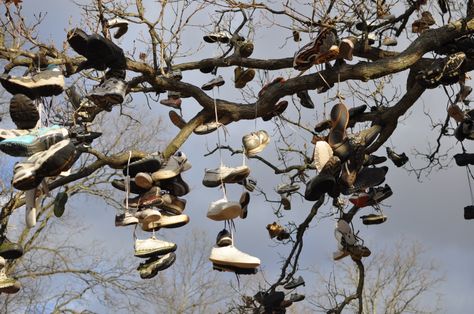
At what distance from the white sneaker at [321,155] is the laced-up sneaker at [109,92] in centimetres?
110

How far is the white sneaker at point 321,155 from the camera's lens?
3.80m

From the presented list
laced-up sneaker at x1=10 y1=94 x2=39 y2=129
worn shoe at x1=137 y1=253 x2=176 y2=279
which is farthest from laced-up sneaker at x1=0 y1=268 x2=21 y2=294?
laced-up sneaker at x1=10 y1=94 x2=39 y2=129

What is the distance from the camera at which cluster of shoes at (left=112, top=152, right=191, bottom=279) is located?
402cm

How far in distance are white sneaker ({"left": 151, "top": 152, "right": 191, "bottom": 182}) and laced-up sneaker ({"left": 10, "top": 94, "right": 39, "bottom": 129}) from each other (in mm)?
719

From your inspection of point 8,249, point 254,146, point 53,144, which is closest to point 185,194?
point 254,146

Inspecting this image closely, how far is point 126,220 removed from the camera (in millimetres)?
4012

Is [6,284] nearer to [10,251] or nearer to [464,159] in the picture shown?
[10,251]

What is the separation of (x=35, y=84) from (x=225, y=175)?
1110mm

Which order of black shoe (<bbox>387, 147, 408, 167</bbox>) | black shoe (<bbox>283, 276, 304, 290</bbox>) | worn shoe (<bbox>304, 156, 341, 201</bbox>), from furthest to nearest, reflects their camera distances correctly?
black shoe (<bbox>283, 276, 304, 290</bbox>) → black shoe (<bbox>387, 147, 408, 167</bbox>) → worn shoe (<bbox>304, 156, 341, 201</bbox>)

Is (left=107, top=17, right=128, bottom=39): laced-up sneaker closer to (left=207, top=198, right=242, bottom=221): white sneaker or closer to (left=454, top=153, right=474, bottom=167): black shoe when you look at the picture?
(left=207, top=198, right=242, bottom=221): white sneaker

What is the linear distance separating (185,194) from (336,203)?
5.96 ft

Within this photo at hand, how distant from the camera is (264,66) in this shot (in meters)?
4.87

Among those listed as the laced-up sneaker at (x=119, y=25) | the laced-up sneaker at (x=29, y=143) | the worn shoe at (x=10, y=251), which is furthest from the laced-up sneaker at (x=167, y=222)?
the laced-up sneaker at (x=119, y=25)

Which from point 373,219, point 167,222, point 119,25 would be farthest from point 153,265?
point 373,219
